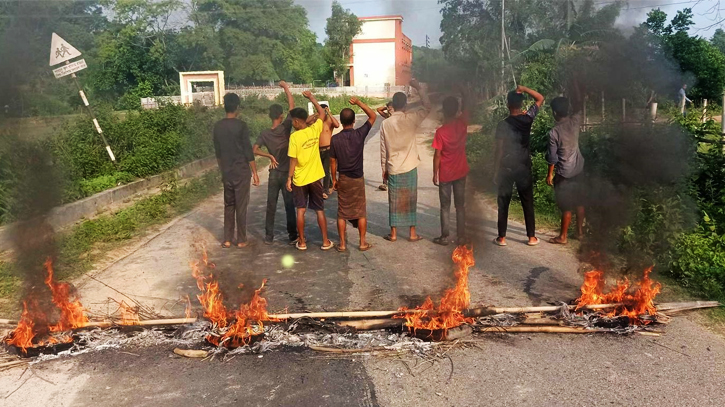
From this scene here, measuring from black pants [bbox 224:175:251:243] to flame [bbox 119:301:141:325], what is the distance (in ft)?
7.85

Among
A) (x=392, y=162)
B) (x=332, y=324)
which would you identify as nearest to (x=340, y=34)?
(x=392, y=162)

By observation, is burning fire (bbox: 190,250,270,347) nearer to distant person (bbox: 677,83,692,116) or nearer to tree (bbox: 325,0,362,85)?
tree (bbox: 325,0,362,85)

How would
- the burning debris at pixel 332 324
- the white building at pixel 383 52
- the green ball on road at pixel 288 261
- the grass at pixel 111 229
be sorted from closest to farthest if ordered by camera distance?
the burning debris at pixel 332 324 → the white building at pixel 383 52 → the grass at pixel 111 229 → the green ball on road at pixel 288 261

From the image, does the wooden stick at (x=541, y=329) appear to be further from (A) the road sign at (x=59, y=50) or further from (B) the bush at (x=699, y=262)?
(A) the road sign at (x=59, y=50)

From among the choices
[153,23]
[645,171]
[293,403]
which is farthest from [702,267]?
[153,23]

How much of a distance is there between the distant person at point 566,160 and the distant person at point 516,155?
27 centimetres

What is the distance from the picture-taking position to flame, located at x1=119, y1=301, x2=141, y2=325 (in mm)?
4551

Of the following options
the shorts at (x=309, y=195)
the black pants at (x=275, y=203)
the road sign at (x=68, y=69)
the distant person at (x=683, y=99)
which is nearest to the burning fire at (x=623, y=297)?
the shorts at (x=309, y=195)

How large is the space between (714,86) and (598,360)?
26.7 feet

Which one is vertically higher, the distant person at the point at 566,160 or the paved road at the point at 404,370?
the distant person at the point at 566,160

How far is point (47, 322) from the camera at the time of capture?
4477 millimetres

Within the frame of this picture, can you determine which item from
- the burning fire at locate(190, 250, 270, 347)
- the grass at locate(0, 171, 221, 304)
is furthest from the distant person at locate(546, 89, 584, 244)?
the grass at locate(0, 171, 221, 304)

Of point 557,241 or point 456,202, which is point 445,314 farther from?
point 557,241

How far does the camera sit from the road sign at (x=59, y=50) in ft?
36.2
